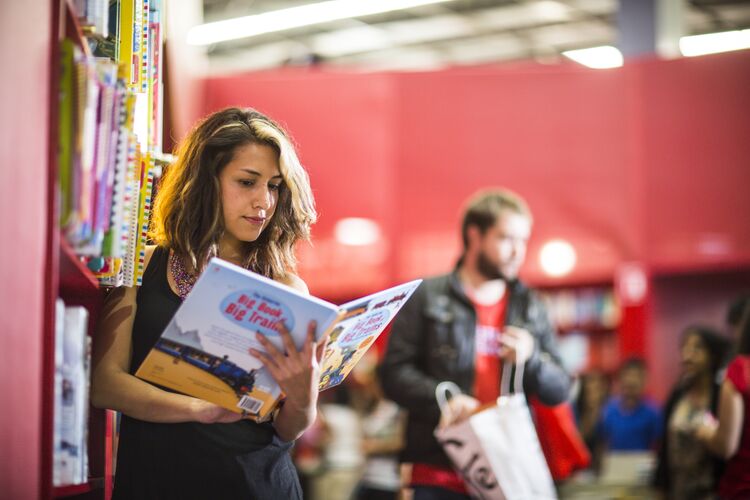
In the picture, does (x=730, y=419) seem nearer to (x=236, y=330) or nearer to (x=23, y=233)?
(x=236, y=330)

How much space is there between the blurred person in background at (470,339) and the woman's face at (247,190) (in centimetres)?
133

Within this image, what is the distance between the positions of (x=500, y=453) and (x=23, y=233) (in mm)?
1828

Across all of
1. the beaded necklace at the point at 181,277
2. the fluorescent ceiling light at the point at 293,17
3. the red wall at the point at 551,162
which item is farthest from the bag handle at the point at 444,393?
the fluorescent ceiling light at the point at 293,17

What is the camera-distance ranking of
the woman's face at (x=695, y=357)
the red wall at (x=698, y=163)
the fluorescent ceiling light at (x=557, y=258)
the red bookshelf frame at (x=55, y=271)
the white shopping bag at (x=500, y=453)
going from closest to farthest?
the red bookshelf frame at (x=55, y=271)
the white shopping bag at (x=500, y=453)
the woman's face at (x=695, y=357)
the red wall at (x=698, y=163)
the fluorescent ceiling light at (x=557, y=258)

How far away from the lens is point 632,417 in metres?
6.18

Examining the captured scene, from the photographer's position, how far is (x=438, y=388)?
304 centimetres

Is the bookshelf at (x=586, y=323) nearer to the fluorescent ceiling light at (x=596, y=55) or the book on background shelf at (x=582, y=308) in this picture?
the book on background shelf at (x=582, y=308)

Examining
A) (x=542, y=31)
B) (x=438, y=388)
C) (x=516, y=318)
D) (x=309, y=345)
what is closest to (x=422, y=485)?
(x=438, y=388)

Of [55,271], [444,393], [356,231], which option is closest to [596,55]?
[356,231]

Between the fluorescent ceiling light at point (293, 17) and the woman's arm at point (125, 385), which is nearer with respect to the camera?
the woman's arm at point (125, 385)

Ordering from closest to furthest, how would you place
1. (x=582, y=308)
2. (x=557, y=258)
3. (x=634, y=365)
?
(x=634, y=365) < (x=557, y=258) < (x=582, y=308)

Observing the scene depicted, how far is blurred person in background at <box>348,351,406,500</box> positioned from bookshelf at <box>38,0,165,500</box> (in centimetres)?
297

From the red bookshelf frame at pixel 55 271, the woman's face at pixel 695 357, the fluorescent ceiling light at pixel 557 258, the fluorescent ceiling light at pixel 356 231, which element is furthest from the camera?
the fluorescent ceiling light at pixel 356 231

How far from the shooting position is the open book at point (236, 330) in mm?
1602
